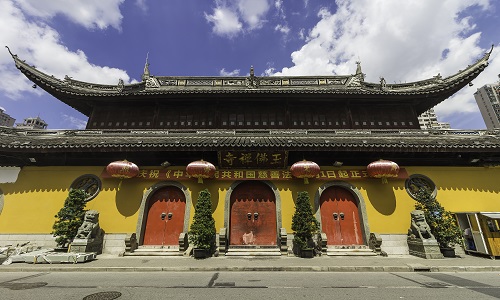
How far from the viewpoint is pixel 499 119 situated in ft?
245

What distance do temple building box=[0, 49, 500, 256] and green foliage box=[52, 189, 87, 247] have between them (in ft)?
2.83

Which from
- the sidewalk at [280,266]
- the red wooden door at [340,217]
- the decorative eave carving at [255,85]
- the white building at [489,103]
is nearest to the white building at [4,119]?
the decorative eave carving at [255,85]

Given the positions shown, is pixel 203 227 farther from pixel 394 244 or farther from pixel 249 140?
pixel 394 244

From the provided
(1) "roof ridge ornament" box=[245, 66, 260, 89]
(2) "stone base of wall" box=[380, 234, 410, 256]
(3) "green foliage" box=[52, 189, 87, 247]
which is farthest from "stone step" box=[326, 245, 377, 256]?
(3) "green foliage" box=[52, 189, 87, 247]

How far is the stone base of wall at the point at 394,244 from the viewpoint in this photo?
29.7ft

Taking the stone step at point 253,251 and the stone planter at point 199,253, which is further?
the stone step at point 253,251

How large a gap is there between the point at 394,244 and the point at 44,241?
14914 mm

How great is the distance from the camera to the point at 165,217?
989 cm

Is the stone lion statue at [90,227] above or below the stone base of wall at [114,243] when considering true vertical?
above

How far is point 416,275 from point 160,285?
725 centimetres

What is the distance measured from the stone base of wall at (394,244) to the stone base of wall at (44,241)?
11121mm

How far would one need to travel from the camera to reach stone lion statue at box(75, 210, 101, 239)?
8.55 metres

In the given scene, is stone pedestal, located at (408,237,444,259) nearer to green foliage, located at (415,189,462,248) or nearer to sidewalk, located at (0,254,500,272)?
sidewalk, located at (0,254,500,272)

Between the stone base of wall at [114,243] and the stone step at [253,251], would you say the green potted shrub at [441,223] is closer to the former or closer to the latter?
the stone step at [253,251]
